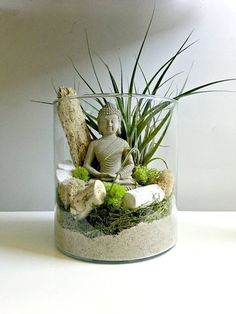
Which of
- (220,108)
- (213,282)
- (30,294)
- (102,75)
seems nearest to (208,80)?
(220,108)

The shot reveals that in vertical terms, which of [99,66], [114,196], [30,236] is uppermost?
[99,66]

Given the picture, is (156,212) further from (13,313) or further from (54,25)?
(54,25)

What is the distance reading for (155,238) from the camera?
1.68 feet

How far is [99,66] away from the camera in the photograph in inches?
30.3

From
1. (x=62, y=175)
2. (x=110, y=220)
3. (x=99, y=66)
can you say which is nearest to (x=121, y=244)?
(x=110, y=220)

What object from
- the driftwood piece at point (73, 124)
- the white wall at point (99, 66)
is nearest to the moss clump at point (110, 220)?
the driftwood piece at point (73, 124)

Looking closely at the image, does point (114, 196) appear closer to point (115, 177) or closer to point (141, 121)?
point (115, 177)

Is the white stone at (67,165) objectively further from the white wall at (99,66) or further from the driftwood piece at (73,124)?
the white wall at (99,66)

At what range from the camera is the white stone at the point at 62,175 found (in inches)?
21.5

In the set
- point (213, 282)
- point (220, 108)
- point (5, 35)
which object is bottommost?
point (213, 282)

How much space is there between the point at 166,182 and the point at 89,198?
138 mm

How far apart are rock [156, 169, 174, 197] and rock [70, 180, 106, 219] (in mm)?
108

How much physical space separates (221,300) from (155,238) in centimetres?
15

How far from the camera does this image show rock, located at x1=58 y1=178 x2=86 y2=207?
0.50 meters
